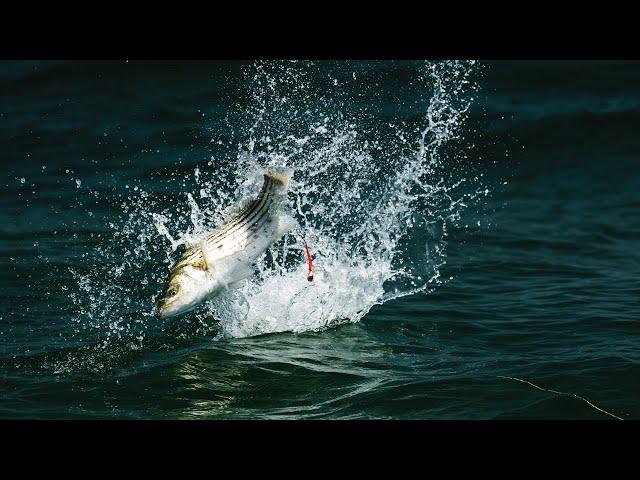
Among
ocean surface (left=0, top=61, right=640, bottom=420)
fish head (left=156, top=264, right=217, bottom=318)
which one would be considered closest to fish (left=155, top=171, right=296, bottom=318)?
fish head (left=156, top=264, right=217, bottom=318)

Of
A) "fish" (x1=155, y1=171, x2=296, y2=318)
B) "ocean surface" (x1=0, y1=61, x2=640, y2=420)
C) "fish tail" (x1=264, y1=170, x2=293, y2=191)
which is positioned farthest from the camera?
"ocean surface" (x1=0, y1=61, x2=640, y2=420)

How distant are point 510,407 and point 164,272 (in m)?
4.39

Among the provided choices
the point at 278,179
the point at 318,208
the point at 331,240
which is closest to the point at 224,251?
the point at 278,179

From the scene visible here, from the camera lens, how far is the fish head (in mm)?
6293

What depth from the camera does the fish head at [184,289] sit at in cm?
629

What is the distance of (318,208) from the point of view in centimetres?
983

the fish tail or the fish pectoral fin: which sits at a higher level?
the fish tail

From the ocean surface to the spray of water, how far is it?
0.12ft

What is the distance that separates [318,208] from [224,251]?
3.60m

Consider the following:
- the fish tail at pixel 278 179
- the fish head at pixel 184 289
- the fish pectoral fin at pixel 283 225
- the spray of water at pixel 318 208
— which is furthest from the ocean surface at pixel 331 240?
the fish tail at pixel 278 179

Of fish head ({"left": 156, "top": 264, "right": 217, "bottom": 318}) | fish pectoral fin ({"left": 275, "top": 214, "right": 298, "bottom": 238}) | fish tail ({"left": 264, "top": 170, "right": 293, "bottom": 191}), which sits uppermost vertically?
fish tail ({"left": 264, "top": 170, "right": 293, "bottom": 191})

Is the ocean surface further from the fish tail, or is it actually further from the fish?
the fish tail

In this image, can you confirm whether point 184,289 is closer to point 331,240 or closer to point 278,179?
point 278,179

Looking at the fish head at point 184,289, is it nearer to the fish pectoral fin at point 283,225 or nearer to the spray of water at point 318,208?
the fish pectoral fin at point 283,225
